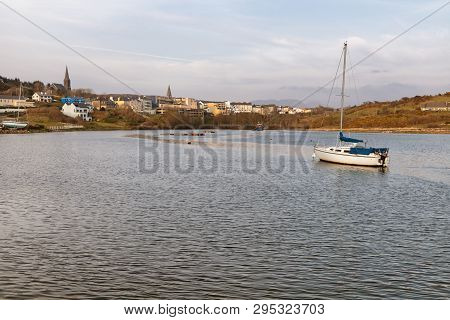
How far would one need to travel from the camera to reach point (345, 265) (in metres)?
24.4

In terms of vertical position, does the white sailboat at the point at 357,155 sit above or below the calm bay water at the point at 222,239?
above

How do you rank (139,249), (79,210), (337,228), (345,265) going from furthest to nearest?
(79,210)
(337,228)
(139,249)
(345,265)

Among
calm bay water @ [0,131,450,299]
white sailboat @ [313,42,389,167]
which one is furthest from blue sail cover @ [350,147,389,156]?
calm bay water @ [0,131,450,299]

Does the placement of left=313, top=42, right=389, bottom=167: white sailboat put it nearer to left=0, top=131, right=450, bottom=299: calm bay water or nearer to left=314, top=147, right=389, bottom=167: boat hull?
left=314, top=147, right=389, bottom=167: boat hull

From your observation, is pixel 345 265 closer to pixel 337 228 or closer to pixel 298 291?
pixel 298 291

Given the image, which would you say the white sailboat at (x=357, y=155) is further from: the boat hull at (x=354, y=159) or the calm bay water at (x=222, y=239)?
the calm bay water at (x=222, y=239)

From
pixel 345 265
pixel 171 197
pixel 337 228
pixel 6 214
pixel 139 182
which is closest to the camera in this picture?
pixel 345 265

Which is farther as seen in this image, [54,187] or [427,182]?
[427,182]

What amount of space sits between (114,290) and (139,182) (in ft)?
118

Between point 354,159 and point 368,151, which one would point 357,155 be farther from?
point 368,151

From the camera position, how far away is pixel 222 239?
1153 inches

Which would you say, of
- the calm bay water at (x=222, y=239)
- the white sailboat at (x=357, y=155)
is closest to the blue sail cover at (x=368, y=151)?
the white sailboat at (x=357, y=155)

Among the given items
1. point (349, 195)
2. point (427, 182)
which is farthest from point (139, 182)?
point (427, 182)

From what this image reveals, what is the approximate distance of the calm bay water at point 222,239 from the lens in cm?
2134
